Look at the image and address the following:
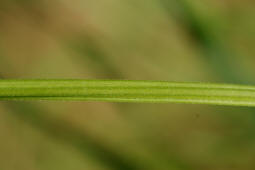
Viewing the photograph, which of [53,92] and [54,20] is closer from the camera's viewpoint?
[53,92]

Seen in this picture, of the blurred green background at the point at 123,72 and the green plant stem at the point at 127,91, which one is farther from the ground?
the blurred green background at the point at 123,72

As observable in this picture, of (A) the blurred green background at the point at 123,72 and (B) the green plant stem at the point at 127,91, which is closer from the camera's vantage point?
(B) the green plant stem at the point at 127,91

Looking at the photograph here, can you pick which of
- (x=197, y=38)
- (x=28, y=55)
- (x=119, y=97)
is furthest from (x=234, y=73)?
(x=119, y=97)

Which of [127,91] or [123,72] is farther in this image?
[123,72]

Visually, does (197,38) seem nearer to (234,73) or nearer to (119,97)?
(234,73)

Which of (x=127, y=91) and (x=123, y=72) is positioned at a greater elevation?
(x=123, y=72)
